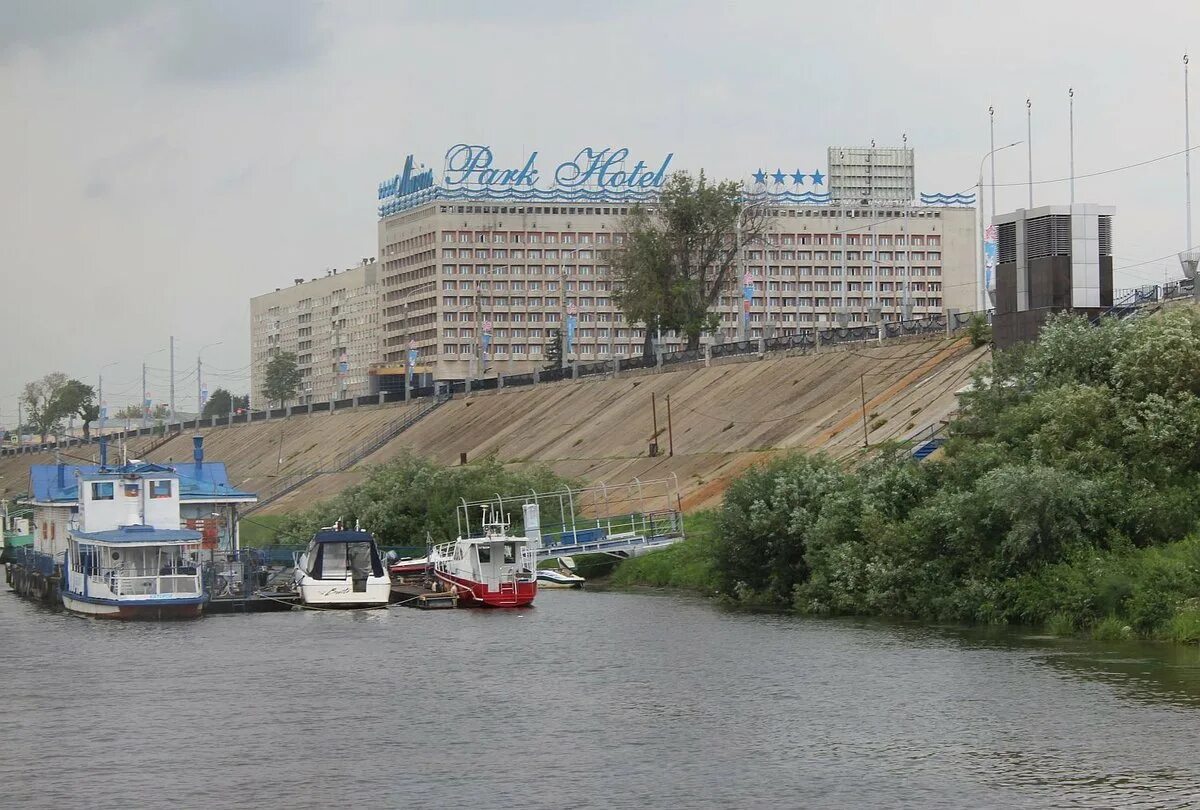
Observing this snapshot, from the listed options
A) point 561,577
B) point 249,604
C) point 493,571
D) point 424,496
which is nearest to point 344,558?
point 249,604

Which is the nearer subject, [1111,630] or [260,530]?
[1111,630]

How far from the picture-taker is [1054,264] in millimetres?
79000

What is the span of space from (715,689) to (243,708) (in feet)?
39.3

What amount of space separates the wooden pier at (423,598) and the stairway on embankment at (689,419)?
17.3 metres

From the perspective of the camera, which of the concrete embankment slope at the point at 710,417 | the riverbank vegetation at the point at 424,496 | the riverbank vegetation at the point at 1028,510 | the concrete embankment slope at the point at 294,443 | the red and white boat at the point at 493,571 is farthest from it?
the concrete embankment slope at the point at 294,443

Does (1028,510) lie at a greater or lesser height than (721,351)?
lesser

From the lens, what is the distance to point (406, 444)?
148 m

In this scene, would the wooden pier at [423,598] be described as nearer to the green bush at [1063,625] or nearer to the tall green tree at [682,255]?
the green bush at [1063,625]

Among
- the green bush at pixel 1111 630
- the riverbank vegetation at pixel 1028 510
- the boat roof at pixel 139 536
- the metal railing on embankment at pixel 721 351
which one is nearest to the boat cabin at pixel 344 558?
the boat roof at pixel 139 536

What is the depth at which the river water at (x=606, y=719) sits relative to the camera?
35.4 meters

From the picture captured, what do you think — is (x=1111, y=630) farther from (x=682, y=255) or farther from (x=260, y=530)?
(x=682, y=255)

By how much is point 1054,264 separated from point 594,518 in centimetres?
2732

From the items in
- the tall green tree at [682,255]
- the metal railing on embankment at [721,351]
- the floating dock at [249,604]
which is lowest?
the floating dock at [249,604]

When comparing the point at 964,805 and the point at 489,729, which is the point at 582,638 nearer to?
the point at 489,729
